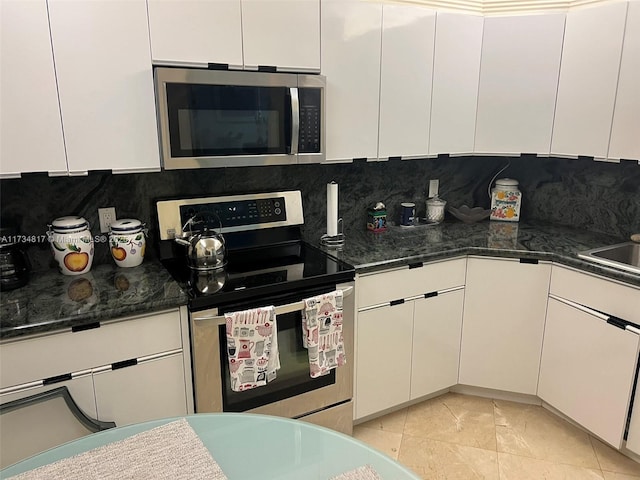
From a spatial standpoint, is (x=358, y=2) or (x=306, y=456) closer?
(x=306, y=456)

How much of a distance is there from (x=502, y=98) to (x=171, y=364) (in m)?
2.17

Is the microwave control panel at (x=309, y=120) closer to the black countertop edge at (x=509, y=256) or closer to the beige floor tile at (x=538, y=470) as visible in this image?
the black countertop edge at (x=509, y=256)

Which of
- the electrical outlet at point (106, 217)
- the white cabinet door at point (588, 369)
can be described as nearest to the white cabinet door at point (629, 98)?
the white cabinet door at point (588, 369)

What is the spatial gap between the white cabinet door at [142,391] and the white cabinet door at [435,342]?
1.21 m

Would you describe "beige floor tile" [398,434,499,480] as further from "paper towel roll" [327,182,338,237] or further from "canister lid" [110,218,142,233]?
"canister lid" [110,218,142,233]

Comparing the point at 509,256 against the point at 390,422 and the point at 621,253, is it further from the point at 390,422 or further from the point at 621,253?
the point at 390,422

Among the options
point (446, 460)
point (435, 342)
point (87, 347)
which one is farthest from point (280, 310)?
point (446, 460)

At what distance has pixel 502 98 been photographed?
8.64 feet

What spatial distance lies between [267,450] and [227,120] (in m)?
1.31

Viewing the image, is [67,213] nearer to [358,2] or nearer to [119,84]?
[119,84]

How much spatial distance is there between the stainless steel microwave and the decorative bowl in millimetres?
1198

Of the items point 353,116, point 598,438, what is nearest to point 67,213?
point 353,116

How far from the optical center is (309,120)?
214 cm

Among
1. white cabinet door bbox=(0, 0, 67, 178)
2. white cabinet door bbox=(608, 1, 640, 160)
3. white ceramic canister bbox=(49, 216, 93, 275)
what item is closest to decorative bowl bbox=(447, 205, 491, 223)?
white cabinet door bbox=(608, 1, 640, 160)
